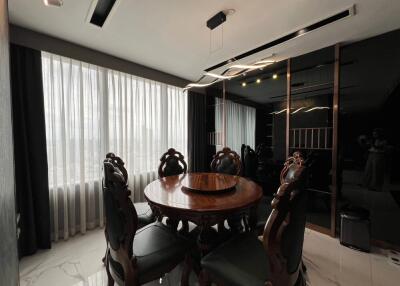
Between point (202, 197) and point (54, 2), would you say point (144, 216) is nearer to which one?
point (202, 197)

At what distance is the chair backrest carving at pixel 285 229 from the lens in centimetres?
92

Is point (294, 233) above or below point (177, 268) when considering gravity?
above

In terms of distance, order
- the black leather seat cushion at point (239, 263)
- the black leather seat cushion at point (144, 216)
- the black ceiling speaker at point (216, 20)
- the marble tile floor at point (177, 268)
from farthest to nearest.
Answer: the black leather seat cushion at point (144, 216) → the black ceiling speaker at point (216, 20) → the marble tile floor at point (177, 268) → the black leather seat cushion at point (239, 263)

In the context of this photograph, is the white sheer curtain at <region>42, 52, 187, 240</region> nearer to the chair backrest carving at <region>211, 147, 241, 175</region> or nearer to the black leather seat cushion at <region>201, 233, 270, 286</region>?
the chair backrest carving at <region>211, 147, 241, 175</region>

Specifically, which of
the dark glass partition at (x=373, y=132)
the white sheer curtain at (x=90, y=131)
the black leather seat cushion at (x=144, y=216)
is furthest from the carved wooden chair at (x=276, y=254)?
the white sheer curtain at (x=90, y=131)

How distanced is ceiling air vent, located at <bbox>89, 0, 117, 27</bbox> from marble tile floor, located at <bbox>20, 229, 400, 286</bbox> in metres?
2.60

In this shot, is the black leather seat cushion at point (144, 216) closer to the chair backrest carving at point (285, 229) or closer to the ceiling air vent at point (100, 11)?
the chair backrest carving at point (285, 229)

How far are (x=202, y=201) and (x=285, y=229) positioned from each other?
2.30 ft

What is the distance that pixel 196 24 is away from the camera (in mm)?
1988

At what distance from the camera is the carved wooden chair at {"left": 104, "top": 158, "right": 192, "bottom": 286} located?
1104 millimetres

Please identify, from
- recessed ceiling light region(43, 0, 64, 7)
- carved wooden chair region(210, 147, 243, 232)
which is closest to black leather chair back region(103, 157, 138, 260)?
recessed ceiling light region(43, 0, 64, 7)

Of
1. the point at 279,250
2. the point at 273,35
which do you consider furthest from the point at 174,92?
the point at 279,250

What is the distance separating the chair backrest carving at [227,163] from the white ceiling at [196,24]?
153 cm

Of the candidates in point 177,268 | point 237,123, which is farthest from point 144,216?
point 237,123
